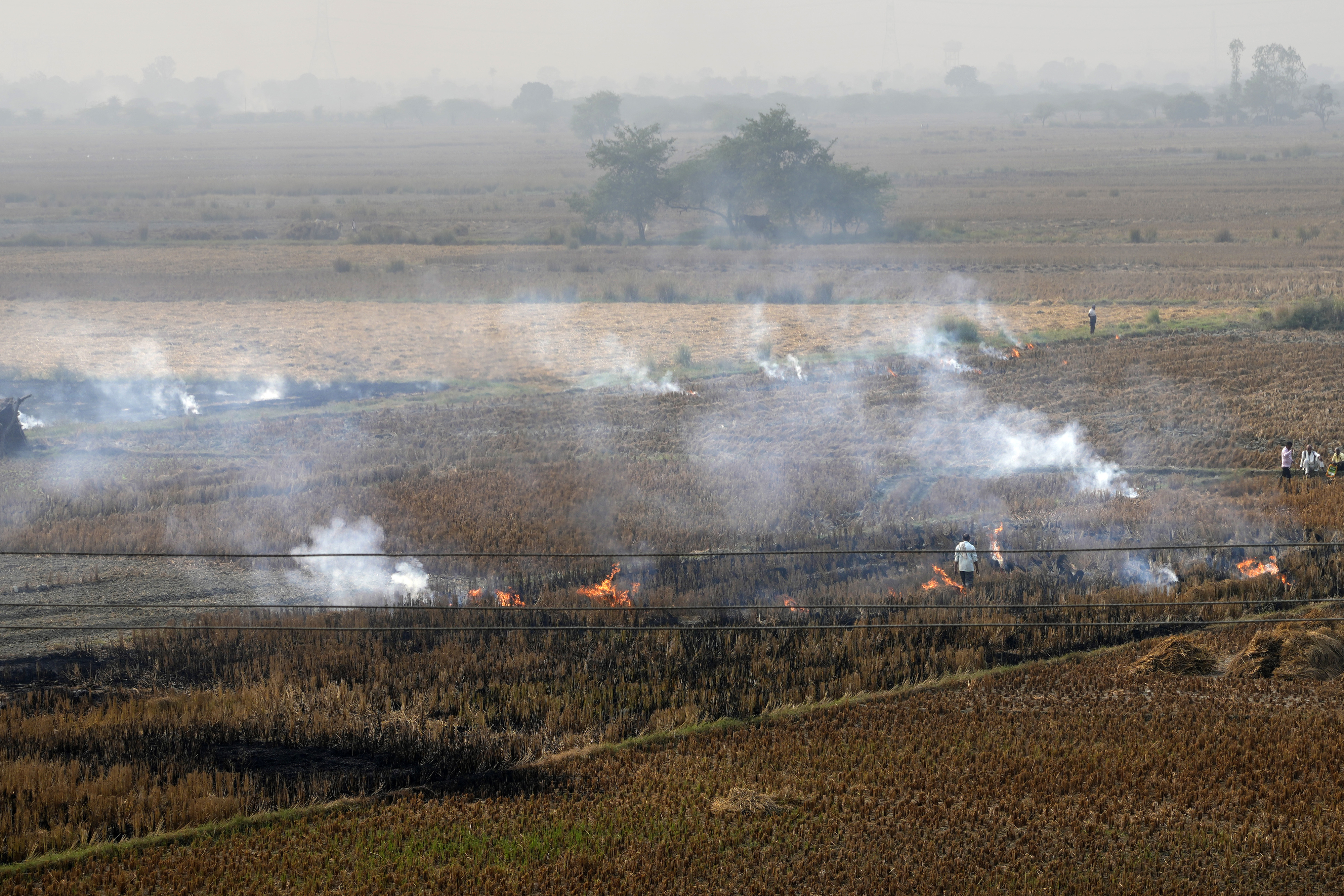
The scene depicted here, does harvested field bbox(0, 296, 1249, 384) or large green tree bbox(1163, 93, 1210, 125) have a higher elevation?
Result: large green tree bbox(1163, 93, 1210, 125)

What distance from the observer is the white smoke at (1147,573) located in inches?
748

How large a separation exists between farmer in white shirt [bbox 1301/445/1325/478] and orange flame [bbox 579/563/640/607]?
14.2 m

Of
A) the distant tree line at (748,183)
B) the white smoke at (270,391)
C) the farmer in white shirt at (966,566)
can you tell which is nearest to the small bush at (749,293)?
the distant tree line at (748,183)

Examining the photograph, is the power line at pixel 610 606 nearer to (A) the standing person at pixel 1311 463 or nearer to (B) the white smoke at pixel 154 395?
(A) the standing person at pixel 1311 463

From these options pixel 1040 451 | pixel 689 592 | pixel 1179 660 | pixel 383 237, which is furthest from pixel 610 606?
pixel 383 237

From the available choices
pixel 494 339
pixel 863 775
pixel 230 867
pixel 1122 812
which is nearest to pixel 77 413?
pixel 494 339

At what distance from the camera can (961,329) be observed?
41.4 meters

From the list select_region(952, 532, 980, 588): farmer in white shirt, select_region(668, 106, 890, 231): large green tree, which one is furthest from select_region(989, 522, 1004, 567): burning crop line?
select_region(668, 106, 890, 231): large green tree

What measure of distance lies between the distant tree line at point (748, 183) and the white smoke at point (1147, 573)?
2222 inches

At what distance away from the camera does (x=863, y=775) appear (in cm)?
1267

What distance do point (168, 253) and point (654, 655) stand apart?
201 ft

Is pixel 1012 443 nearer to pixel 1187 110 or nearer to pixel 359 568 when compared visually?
pixel 359 568

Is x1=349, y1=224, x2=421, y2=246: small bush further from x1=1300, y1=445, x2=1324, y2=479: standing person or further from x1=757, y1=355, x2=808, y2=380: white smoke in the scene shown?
x1=1300, y1=445, x2=1324, y2=479: standing person

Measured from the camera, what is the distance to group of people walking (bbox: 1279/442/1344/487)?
2306 cm
